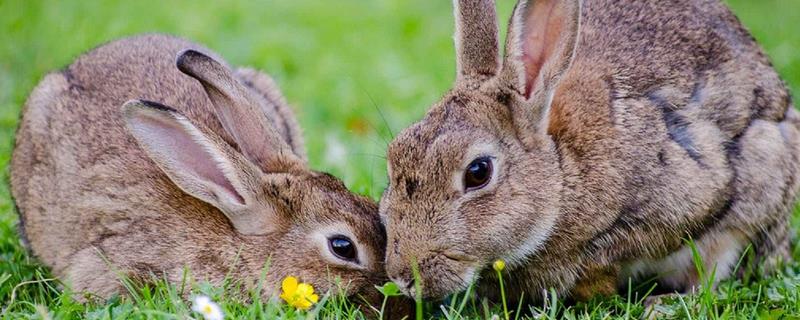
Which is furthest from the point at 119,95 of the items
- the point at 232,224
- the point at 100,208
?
the point at 232,224

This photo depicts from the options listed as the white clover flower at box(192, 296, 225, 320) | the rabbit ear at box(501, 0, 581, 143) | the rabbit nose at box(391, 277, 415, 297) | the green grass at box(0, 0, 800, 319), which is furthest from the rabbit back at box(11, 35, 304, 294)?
the rabbit ear at box(501, 0, 581, 143)

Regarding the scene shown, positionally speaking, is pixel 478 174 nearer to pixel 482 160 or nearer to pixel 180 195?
pixel 482 160

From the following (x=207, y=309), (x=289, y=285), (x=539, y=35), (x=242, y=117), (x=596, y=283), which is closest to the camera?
(x=207, y=309)

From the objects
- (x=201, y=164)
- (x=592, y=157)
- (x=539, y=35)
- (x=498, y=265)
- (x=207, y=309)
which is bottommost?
(x=207, y=309)

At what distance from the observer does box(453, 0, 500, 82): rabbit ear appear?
5262 millimetres

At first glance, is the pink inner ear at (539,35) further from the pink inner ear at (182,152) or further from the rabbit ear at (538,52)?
the pink inner ear at (182,152)

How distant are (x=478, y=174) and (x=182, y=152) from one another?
1519 mm

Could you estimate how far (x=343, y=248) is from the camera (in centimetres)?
527

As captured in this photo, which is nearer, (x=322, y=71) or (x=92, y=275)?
(x=92, y=275)

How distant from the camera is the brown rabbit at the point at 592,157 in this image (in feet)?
16.0

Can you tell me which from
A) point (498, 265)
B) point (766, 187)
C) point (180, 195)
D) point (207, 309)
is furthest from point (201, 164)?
point (766, 187)

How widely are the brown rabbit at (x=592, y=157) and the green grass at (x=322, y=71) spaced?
270 millimetres

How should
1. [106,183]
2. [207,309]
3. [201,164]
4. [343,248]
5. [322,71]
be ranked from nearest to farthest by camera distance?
[207,309], [343,248], [201,164], [106,183], [322,71]

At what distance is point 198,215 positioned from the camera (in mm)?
5562
